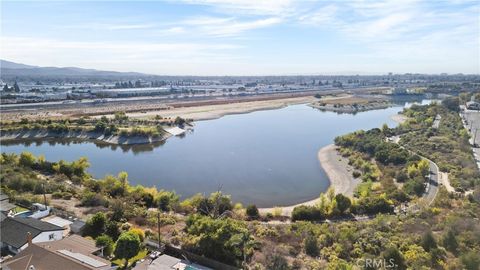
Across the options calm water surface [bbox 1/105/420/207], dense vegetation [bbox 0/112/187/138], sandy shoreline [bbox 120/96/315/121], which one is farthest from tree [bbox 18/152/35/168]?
sandy shoreline [bbox 120/96/315/121]

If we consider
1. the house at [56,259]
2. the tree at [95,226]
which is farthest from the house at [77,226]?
the house at [56,259]

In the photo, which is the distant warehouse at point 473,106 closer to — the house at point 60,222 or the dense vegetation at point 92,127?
the dense vegetation at point 92,127

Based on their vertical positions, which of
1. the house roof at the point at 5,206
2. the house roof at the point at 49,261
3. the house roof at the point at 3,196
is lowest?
the house roof at the point at 5,206

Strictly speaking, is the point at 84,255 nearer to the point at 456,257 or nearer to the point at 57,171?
the point at 456,257

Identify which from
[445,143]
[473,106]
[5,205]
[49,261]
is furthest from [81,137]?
[473,106]

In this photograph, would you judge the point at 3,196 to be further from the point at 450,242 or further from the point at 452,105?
the point at 452,105
